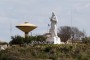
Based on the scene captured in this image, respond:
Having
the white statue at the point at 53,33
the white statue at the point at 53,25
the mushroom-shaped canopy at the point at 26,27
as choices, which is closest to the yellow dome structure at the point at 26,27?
the mushroom-shaped canopy at the point at 26,27

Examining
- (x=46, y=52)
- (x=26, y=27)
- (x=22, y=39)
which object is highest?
(x=26, y=27)

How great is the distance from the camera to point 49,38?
62094mm

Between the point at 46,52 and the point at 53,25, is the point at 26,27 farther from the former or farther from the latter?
the point at 46,52

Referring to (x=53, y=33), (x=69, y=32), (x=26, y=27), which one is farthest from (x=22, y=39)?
(x=69, y=32)

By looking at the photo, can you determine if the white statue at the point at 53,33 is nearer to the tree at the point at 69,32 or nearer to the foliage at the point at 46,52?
the foliage at the point at 46,52

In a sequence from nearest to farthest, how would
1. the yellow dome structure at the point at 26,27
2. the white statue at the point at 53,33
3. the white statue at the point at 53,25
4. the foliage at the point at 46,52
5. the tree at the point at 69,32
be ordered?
the foliage at the point at 46,52 < the white statue at the point at 53,33 < the white statue at the point at 53,25 < the yellow dome structure at the point at 26,27 < the tree at the point at 69,32

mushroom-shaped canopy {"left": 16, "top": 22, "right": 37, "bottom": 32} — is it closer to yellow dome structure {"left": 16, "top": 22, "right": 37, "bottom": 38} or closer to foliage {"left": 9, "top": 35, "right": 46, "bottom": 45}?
yellow dome structure {"left": 16, "top": 22, "right": 37, "bottom": 38}

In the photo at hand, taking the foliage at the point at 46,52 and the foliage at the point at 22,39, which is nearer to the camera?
the foliage at the point at 46,52

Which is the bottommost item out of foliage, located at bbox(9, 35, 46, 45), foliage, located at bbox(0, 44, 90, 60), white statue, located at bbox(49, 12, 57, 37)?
foliage, located at bbox(0, 44, 90, 60)

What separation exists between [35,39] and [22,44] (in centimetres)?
367

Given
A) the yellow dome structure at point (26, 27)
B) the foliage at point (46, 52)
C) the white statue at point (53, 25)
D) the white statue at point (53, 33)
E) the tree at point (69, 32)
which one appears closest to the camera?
the foliage at point (46, 52)

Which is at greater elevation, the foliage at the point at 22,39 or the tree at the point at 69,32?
the tree at the point at 69,32

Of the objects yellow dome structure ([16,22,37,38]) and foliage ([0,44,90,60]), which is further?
yellow dome structure ([16,22,37,38])

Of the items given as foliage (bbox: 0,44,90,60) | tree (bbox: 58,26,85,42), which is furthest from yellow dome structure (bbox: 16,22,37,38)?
tree (bbox: 58,26,85,42)
